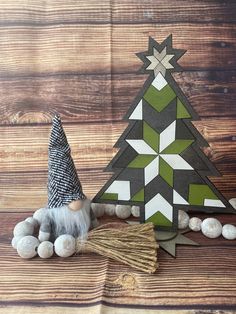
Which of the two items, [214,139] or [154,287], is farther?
[214,139]

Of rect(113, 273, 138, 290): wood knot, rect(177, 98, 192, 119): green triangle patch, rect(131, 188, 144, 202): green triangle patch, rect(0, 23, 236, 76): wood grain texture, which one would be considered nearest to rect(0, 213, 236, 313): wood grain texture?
rect(113, 273, 138, 290): wood knot

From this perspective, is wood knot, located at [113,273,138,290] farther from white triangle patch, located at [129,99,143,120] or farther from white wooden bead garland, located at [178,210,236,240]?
white triangle patch, located at [129,99,143,120]

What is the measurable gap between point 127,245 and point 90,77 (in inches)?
17.8

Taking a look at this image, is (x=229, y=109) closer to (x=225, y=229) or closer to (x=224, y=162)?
(x=224, y=162)

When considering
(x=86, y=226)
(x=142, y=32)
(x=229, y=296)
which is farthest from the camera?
(x=142, y=32)

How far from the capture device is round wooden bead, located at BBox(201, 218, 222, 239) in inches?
32.0

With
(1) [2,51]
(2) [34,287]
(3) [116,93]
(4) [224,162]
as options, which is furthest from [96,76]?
(2) [34,287]

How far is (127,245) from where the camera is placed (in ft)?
2.48

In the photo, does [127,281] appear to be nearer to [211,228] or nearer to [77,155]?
[211,228]

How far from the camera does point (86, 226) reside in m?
0.79

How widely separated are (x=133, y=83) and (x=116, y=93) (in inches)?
1.9

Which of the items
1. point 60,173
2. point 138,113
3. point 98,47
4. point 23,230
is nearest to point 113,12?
point 98,47

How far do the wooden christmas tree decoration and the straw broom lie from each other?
0.06 meters

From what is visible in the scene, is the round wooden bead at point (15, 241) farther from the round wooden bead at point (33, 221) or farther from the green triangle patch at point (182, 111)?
the green triangle patch at point (182, 111)
